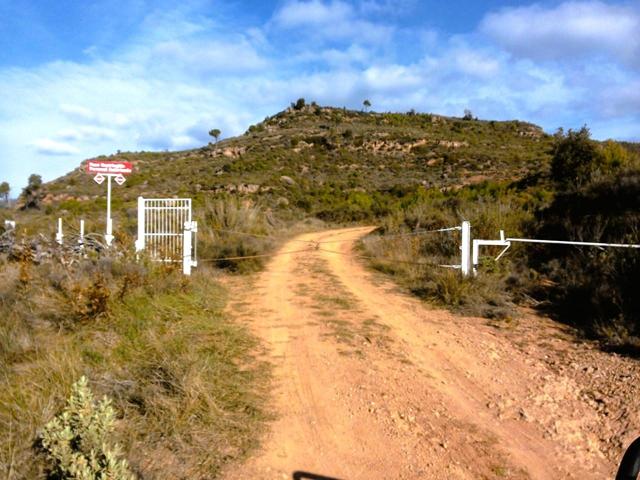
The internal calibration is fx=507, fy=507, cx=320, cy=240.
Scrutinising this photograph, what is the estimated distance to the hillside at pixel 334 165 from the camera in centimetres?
3634

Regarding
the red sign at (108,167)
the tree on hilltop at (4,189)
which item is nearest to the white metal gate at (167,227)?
the red sign at (108,167)

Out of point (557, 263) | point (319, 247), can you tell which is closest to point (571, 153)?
point (319, 247)

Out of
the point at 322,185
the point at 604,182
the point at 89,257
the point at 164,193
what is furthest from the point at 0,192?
the point at 604,182

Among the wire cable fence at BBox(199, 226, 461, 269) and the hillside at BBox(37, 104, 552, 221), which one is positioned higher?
the hillside at BBox(37, 104, 552, 221)

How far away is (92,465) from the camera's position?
302 cm

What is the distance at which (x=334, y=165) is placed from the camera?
49844mm

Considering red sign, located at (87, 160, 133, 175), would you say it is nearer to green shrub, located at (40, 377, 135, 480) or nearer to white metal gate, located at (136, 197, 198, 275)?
white metal gate, located at (136, 197, 198, 275)

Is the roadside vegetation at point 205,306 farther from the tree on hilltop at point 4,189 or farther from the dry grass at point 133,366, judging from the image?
the tree on hilltop at point 4,189

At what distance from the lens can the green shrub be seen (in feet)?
9.91

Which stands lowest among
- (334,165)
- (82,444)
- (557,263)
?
(82,444)

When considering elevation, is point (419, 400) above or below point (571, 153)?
below

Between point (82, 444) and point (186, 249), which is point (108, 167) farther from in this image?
point (82, 444)

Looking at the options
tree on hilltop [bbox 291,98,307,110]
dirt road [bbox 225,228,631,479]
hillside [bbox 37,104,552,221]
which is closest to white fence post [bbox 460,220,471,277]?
dirt road [bbox 225,228,631,479]

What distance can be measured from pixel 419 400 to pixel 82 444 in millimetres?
2973
